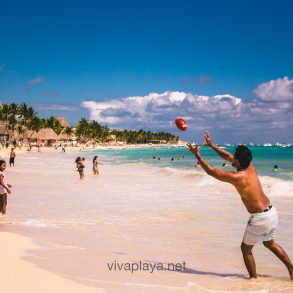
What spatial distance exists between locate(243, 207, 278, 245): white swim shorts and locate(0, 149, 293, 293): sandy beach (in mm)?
600

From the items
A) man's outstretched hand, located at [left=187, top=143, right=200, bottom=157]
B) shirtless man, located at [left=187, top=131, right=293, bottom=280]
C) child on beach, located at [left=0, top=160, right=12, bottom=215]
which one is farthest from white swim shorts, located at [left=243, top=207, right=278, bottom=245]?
child on beach, located at [left=0, top=160, right=12, bottom=215]

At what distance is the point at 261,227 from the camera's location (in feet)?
Answer: 15.8

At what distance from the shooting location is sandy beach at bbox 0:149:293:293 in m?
5.00

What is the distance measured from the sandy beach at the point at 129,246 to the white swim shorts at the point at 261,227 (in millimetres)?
600

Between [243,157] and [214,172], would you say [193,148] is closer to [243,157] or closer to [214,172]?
[214,172]

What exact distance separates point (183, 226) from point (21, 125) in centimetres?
10982

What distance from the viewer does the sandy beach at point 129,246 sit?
16.4 feet

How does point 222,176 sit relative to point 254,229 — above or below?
above

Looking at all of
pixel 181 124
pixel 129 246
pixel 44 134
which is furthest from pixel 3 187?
pixel 44 134

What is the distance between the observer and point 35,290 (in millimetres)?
4551

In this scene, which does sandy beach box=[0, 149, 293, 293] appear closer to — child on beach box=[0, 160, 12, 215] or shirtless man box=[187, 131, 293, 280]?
child on beach box=[0, 160, 12, 215]

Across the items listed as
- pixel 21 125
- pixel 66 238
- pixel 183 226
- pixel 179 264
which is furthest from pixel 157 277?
pixel 21 125

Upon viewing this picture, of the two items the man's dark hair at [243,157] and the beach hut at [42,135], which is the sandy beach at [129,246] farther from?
the beach hut at [42,135]

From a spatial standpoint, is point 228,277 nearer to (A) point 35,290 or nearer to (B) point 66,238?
(A) point 35,290
